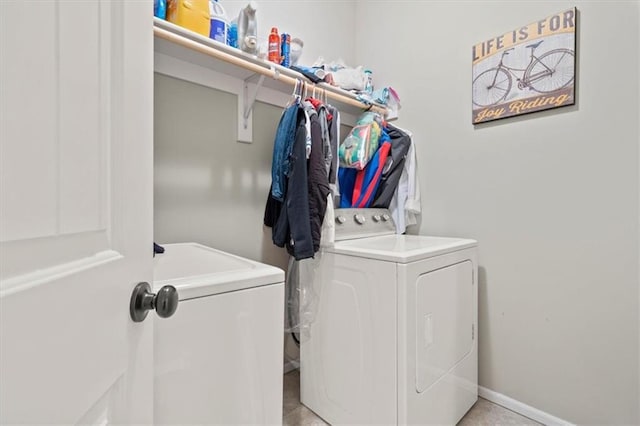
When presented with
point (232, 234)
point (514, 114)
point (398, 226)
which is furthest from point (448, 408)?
point (514, 114)

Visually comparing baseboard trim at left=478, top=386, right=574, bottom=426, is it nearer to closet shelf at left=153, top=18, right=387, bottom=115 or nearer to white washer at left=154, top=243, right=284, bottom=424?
white washer at left=154, top=243, right=284, bottom=424

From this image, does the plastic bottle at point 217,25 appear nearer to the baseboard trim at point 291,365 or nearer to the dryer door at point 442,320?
the dryer door at point 442,320

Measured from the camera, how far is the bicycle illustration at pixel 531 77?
60.7 inches

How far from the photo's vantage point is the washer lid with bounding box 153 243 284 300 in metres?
0.82

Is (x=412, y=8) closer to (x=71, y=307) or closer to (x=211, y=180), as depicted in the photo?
(x=211, y=180)

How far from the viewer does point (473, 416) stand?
1664 millimetres

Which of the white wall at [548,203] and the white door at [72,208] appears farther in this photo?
the white wall at [548,203]

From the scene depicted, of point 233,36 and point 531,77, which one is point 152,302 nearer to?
point 233,36

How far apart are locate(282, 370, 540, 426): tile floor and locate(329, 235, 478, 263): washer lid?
900 mm

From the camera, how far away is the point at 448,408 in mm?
1504

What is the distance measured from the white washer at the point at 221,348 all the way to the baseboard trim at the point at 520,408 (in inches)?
56.7

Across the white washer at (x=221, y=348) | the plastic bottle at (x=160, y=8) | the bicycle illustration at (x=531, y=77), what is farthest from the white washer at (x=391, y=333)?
the plastic bottle at (x=160, y=8)

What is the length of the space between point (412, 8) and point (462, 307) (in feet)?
6.49

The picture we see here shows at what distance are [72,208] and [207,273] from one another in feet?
2.03
